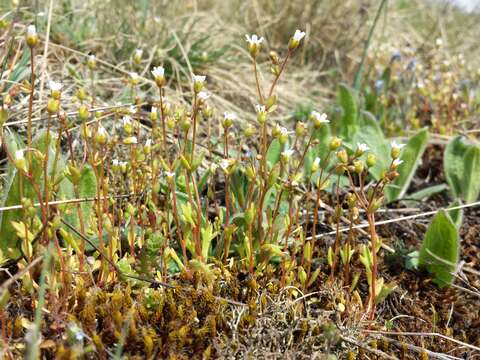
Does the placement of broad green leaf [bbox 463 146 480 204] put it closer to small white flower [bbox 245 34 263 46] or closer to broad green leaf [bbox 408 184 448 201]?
broad green leaf [bbox 408 184 448 201]

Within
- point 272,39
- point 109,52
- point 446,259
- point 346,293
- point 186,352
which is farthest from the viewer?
point 272,39

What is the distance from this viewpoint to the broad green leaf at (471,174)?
9.21 ft

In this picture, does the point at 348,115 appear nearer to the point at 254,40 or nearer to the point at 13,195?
the point at 254,40

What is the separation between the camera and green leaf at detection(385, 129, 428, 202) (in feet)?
9.46

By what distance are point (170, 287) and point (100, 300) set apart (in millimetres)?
225

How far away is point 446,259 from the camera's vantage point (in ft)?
7.35

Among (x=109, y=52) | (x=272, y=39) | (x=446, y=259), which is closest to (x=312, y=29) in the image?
(x=272, y=39)

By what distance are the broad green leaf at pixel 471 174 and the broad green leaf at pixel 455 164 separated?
0.05m

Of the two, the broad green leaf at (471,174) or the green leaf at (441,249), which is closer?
the green leaf at (441,249)

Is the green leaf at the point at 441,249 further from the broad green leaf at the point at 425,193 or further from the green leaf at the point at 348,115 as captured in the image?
the green leaf at the point at 348,115

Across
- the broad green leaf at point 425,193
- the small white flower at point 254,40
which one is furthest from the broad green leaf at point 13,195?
the broad green leaf at point 425,193

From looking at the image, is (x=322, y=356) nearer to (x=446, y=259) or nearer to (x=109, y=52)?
(x=446, y=259)

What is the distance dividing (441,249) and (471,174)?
0.74 m

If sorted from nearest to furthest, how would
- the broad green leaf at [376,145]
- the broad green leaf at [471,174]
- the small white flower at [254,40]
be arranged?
the small white flower at [254,40] < the broad green leaf at [471,174] < the broad green leaf at [376,145]
